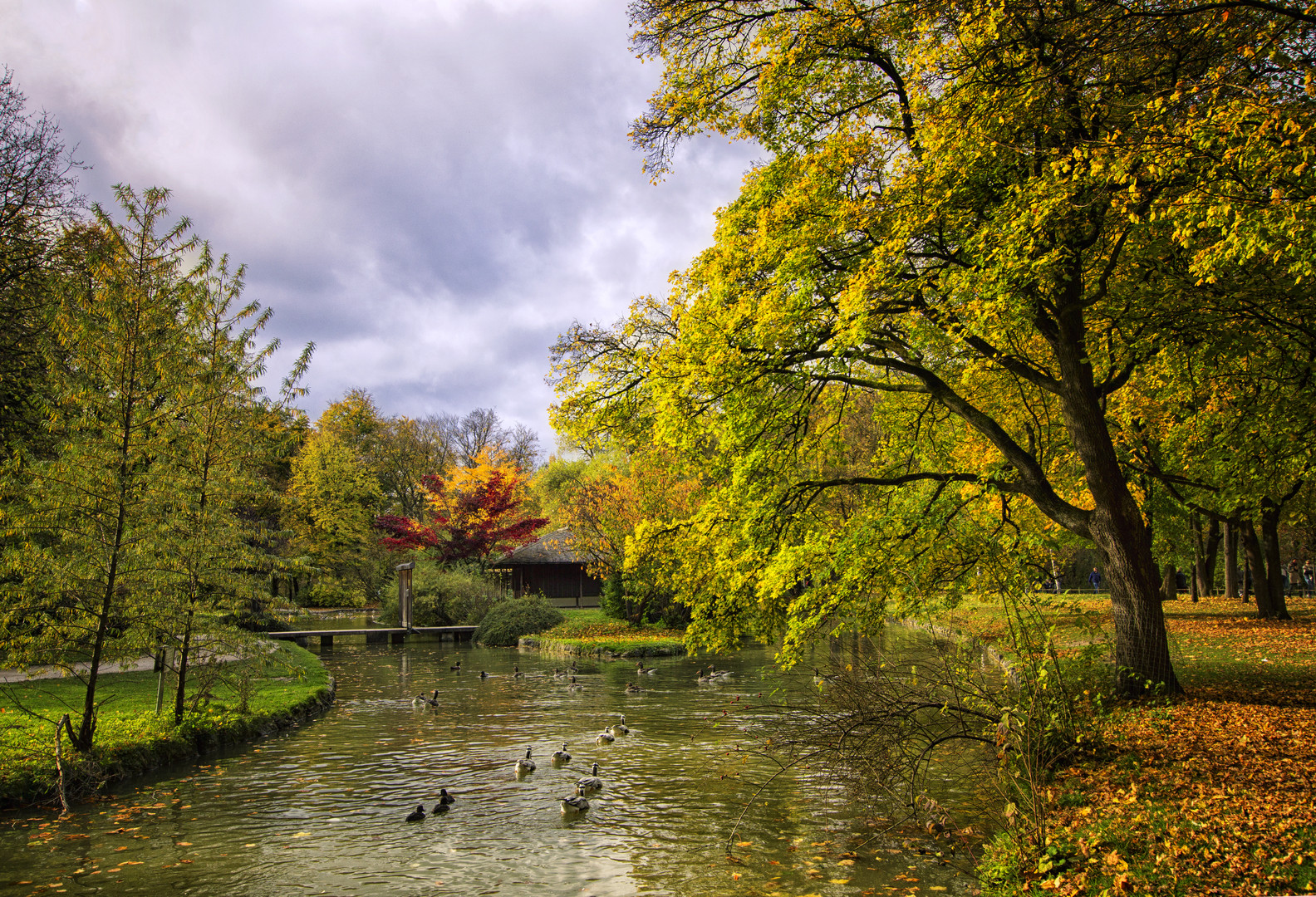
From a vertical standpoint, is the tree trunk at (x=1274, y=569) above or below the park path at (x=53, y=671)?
above

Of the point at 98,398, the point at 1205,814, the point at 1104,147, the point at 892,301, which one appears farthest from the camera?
the point at 98,398

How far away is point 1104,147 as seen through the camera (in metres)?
6.97

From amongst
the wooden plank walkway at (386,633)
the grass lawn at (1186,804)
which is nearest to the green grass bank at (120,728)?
the grass lawn at (1186,804)

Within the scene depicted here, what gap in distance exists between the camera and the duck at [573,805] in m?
9.37

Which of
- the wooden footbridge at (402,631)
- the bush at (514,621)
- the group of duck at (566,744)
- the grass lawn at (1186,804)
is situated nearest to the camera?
the grass lawn at (1186,804)

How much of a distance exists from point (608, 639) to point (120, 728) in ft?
56.5

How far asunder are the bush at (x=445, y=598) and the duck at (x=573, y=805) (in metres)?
25.6

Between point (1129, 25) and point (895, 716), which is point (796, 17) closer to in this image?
point (1129, 25)

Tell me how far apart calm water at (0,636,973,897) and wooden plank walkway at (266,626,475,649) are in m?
17.4

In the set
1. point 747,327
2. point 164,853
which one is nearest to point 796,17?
point 747,327

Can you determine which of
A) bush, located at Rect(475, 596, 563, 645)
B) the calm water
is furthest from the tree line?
bush, located at Rect(475, 596, 563, 645)

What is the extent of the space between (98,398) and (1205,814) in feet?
42.6

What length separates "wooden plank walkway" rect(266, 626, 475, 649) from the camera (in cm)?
3103

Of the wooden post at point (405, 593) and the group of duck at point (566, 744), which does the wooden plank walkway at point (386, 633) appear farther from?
the group of duck at point (566, 744)
